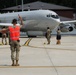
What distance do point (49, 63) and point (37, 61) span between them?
0.75 m

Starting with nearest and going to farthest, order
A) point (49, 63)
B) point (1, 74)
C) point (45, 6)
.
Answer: point (1, 74) → point (49, 63) → point (45, 6)

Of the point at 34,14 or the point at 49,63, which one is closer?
the point at 49,63

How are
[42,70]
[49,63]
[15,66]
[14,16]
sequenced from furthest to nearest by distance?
[14,16] < [49,63] < [15,66] < [42,70]

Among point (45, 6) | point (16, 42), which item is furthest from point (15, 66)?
point (45, 6)

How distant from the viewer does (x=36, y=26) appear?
42.0 metres

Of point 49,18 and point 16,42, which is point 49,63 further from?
point 49,18

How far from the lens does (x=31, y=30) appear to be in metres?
42.9

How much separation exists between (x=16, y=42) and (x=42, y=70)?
6.75 feet

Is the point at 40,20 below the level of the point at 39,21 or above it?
above

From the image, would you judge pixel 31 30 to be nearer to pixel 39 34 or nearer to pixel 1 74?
pixel 39 34

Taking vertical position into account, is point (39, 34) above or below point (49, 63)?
below

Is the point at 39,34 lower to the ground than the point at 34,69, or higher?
lower

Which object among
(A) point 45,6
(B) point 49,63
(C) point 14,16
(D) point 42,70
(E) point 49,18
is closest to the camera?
(D) point 42,70

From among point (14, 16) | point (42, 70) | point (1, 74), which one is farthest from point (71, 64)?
point (14, 16)
